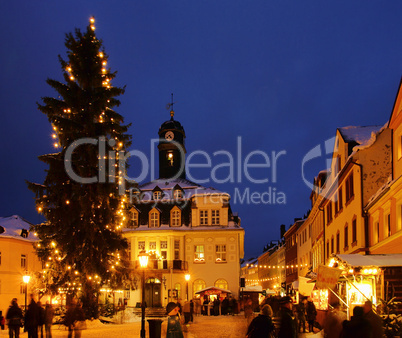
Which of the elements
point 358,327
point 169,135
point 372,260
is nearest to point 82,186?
point 372,260

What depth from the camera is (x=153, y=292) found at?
5038 cm

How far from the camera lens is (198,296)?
46.1 m

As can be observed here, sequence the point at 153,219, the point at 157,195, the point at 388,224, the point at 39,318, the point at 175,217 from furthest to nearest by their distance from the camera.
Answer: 1. the point at 157,195
2. the point at 153,219
3. the point at 175,217
4. the point at 388,224
5. the point at 39,318

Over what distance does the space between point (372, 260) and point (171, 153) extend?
46.8m

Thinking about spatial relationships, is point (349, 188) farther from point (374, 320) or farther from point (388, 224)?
point (374, 320)

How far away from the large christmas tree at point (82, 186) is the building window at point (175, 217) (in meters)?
24.9

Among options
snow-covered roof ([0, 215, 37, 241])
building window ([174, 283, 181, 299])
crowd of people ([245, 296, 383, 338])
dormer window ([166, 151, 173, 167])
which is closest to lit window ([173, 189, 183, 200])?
dormer window ([166, 151, 173, 167])

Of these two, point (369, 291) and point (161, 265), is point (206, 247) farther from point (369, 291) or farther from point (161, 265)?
point (369, 291)

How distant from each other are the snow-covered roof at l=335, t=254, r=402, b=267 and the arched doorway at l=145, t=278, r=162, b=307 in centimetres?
3676

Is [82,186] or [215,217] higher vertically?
[82,186]

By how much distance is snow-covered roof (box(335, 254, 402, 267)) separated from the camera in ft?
47.8

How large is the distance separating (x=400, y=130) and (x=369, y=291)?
300 inches

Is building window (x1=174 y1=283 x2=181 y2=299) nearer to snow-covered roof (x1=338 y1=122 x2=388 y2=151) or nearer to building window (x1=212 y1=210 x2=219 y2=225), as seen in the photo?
building window (x1=212 y1=210 x2=219 y2=225)

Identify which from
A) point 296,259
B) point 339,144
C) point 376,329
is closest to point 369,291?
point 376,329
